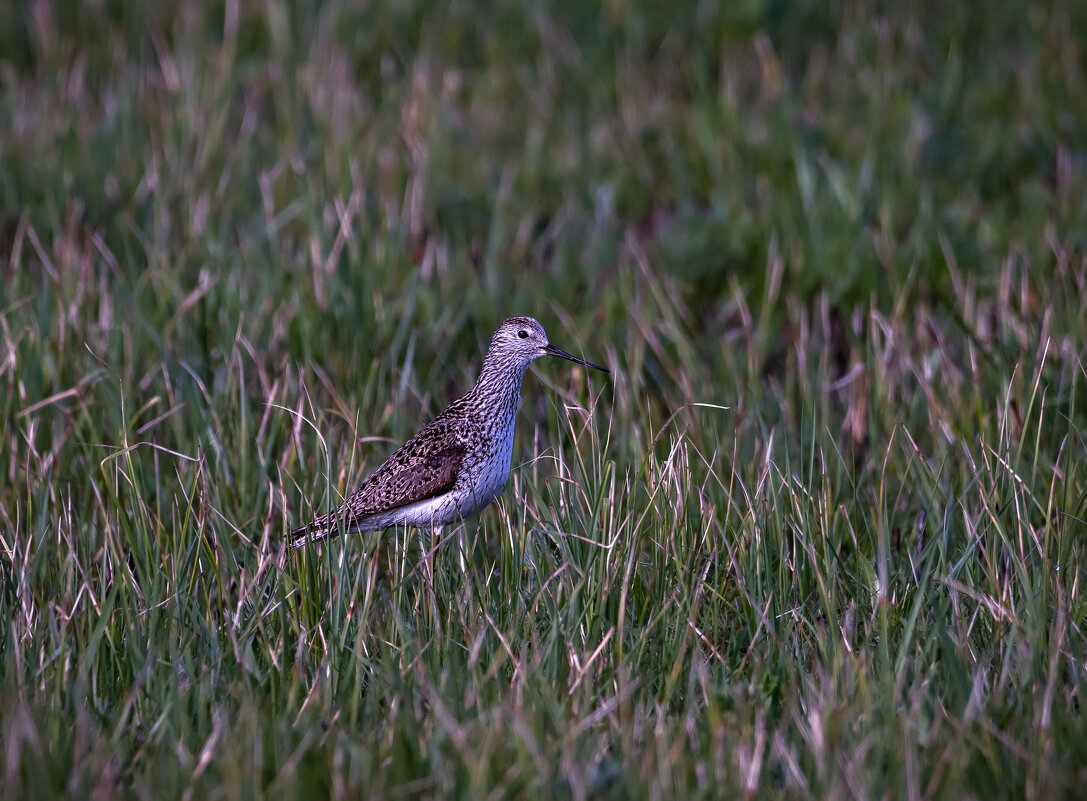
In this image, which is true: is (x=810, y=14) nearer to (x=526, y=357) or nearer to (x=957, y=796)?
(x=526, y=357)

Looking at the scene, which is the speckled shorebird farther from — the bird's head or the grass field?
the grass field

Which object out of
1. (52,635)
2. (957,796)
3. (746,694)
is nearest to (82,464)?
(52,635)

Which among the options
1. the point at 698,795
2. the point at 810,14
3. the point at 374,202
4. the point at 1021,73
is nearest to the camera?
the point at 698,795

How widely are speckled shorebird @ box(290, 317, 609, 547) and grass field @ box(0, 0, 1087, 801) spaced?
5.9 inches

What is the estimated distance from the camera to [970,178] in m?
8.00

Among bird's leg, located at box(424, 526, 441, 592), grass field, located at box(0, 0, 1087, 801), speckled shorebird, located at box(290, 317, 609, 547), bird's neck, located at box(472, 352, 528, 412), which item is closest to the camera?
grass field, located at box(0, 0, 1087, 801)

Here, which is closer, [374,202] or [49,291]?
[49,291]

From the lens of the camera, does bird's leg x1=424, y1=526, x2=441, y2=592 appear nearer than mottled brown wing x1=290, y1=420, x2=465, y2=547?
Yes

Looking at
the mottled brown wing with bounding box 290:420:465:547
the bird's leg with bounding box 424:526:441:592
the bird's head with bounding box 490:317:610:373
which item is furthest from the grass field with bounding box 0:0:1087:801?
Result: the bird's head with bounding box 490:317:610:373

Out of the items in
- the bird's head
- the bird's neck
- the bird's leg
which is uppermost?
the bird's head

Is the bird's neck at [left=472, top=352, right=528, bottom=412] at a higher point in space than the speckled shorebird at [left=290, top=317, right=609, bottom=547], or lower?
higher

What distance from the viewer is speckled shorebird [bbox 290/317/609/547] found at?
4.70m

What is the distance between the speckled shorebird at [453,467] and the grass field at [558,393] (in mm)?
150

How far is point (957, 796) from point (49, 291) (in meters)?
4.49
